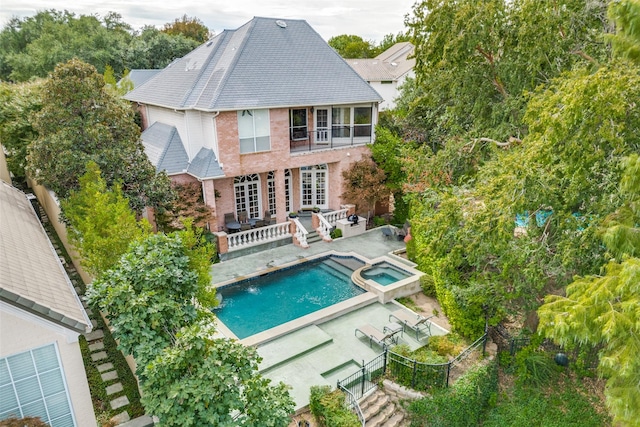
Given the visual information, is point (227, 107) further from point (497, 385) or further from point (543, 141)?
point (497, 385)

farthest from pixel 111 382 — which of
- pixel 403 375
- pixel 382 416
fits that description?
pixel 403 375

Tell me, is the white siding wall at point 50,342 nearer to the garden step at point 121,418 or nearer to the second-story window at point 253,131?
the garden step at point 121,418

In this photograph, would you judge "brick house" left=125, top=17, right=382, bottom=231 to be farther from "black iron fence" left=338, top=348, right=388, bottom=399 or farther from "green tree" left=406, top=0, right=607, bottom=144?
"black iron fence" left=338, top=348, right=388, bottom=399

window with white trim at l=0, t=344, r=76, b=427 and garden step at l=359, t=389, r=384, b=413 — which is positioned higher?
window with white trim at l=0, t=344, r=76, b=427

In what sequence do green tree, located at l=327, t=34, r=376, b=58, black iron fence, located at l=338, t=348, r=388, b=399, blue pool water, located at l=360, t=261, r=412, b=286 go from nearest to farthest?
black iron fence, located at l=338, t=348, r=388, b=399
blue pool water, located at l=360, t=261, r=412, b=286
green tree, located at l=327, t=34, r=376, b=58

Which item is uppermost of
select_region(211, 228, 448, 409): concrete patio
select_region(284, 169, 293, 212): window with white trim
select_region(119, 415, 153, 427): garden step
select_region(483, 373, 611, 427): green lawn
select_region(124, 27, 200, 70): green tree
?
select_region(124, 27, 200, 70): green tree

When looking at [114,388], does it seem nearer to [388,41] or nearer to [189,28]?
[189,28]

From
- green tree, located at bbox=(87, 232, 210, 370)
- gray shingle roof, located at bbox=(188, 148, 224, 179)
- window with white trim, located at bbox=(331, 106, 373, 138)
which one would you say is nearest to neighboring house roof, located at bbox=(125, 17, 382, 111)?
window with white trim, located at bbox=(331, 106, 373, 138)

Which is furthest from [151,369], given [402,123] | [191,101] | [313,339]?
[402,123]
